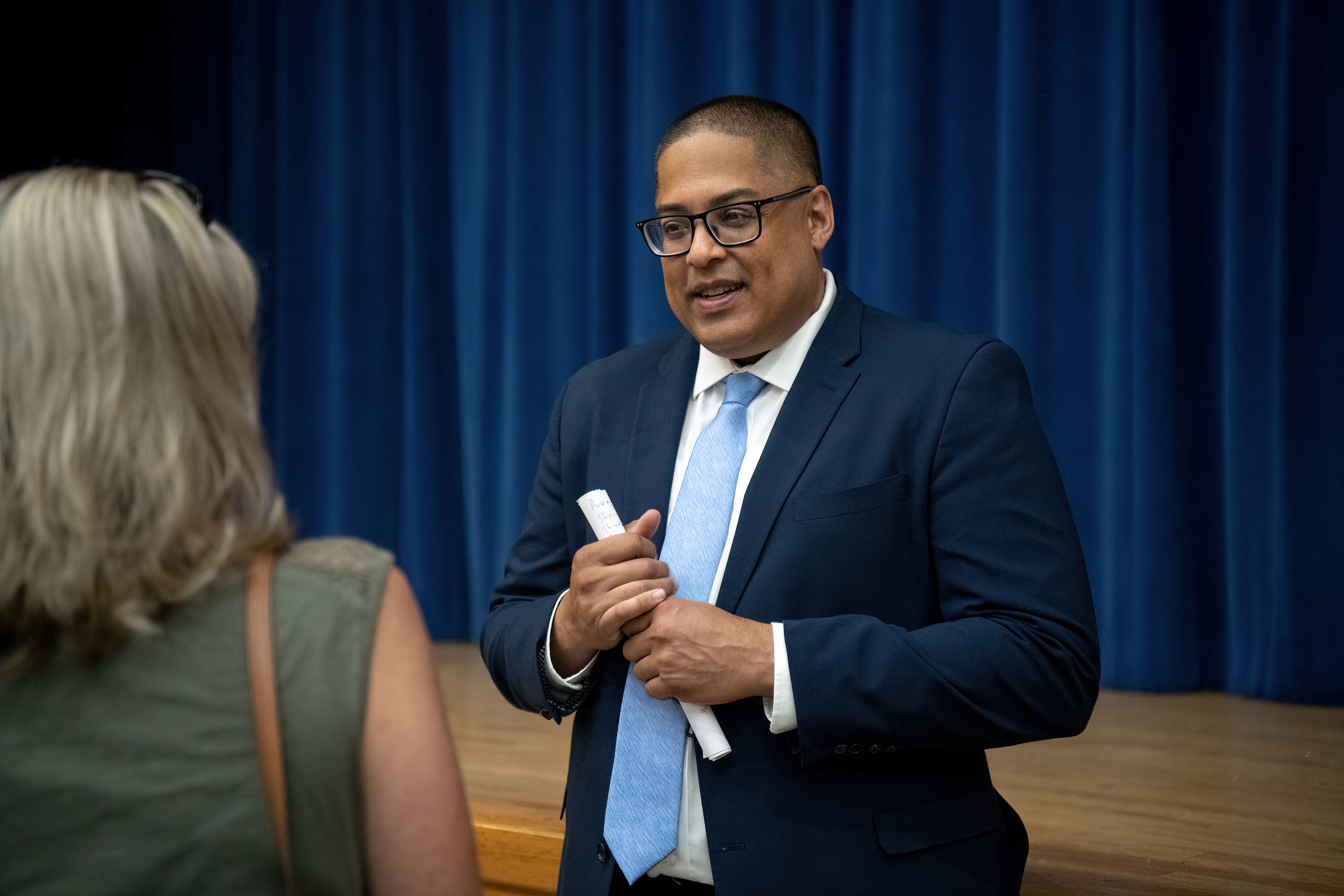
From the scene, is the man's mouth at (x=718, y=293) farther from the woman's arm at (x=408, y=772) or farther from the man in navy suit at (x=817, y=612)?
the woman's arm at (x=408, y=772)

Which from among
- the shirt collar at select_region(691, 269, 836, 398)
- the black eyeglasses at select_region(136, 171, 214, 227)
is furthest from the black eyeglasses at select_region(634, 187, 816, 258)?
the black eyeglasses at select_region(136, 171, 214, 227)

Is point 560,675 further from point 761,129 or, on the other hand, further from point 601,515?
point 761,129

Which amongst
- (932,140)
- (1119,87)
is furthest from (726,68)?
(1119,87)

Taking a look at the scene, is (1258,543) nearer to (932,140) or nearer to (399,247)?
(932,140)

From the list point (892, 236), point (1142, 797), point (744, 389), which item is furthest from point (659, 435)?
point (892, 236)

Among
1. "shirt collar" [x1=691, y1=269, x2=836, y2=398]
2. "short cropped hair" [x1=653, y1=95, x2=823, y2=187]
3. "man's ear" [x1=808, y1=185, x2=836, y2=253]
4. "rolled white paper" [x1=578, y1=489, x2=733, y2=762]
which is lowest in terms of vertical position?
"rolled white paper" [x1=578, y1=489, x2=733, y2=762]

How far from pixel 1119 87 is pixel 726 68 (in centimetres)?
126

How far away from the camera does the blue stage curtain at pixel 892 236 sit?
10.4 ft

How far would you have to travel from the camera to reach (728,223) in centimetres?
154

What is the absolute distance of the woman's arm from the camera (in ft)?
2.51

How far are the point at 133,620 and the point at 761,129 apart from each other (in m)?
1.09

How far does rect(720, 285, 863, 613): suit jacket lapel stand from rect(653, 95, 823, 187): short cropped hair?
0.78 ft

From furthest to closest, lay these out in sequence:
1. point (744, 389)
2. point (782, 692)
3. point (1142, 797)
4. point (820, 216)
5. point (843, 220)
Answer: point (843, 220) → point (1142, 797) → point (820, 216) → point (744, 389) → point (782, 692)

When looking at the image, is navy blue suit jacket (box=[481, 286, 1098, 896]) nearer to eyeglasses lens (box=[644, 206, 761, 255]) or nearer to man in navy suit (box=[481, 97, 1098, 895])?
man in navy suit (box=[481, 97, 1098, 895])
